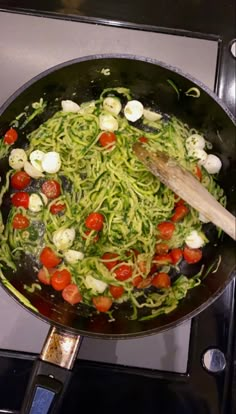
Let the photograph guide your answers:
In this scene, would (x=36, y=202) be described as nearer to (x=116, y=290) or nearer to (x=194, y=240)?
(x=116, y=290)

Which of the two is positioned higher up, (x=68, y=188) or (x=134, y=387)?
(x=68, y=188)

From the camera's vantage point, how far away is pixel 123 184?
159 cm

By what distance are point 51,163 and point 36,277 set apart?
13.2 inches

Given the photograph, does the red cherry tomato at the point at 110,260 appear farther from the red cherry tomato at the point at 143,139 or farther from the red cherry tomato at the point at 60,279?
the red cherry tomato at the point at 143,139

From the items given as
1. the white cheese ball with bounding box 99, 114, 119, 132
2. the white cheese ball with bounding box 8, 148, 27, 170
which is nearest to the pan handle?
the white cheese ball with bounding box 8, 148, 27, 170

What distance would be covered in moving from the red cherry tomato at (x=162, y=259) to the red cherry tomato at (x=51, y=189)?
0.34 m

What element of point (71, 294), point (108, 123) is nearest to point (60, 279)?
point (71, 294)

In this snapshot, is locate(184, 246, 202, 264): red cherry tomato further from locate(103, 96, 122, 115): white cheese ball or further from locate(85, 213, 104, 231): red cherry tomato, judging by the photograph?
locate(103, 96, 122, 115): white cheese ball

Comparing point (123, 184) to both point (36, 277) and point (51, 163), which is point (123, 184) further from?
point (36, 277)

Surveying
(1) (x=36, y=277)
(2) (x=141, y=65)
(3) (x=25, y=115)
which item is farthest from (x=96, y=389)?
(2) (x=141, y=65)

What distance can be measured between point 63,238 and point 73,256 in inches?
2.3

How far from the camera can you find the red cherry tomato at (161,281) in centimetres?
157

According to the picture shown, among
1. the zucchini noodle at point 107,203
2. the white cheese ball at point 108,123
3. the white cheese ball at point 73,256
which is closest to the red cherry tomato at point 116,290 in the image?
the zucchini noodle at point 107,203

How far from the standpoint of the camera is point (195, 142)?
1602 millimetres
